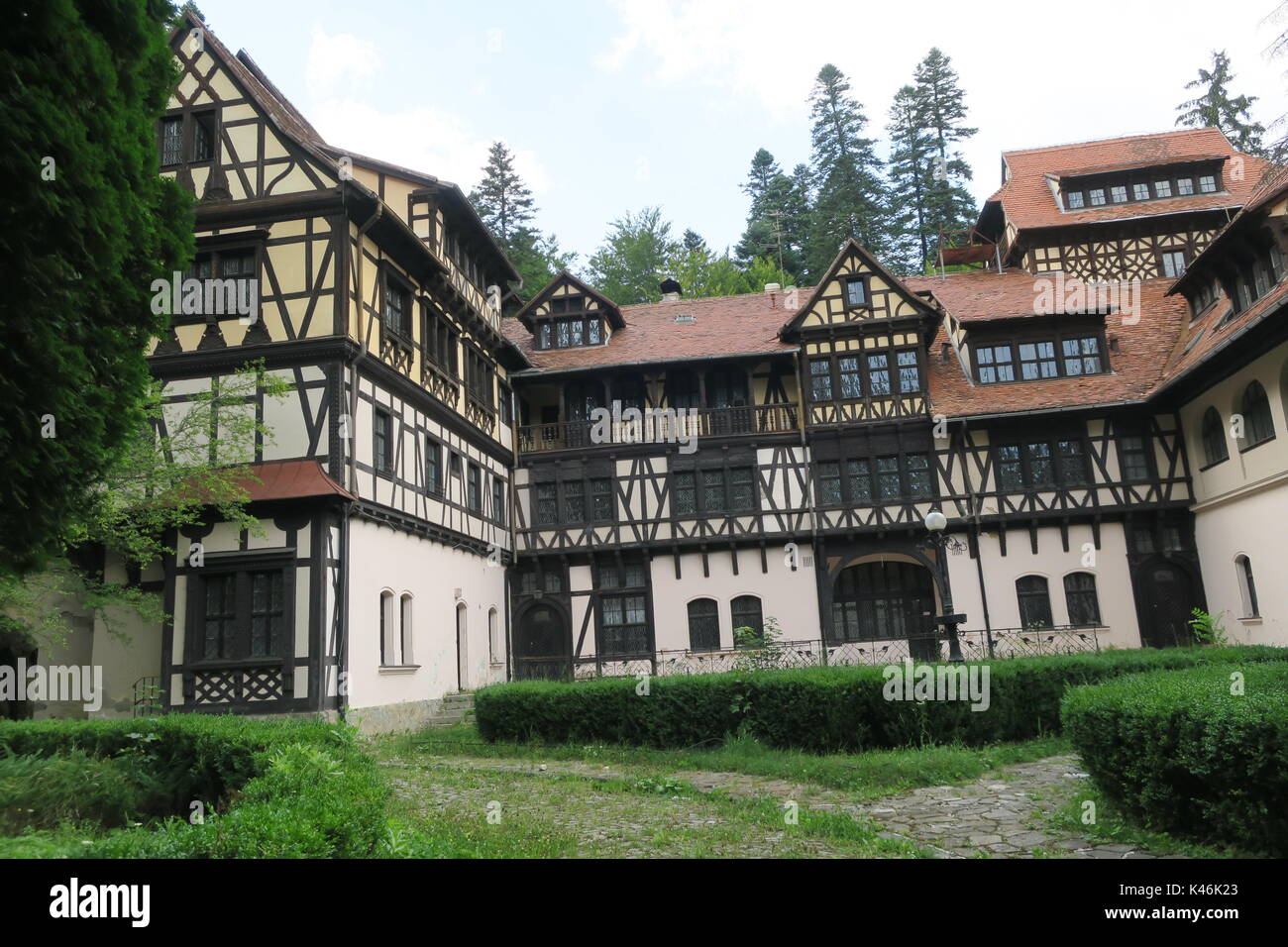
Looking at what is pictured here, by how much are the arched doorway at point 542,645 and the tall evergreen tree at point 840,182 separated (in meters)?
24.2

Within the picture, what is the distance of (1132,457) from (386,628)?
68.7 feet

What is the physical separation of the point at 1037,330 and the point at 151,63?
25416mm

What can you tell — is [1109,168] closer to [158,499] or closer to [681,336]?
[681,336]

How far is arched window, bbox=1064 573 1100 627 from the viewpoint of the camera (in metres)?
25.3

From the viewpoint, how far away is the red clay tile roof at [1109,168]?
30.8m

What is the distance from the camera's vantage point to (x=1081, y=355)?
27.1 m

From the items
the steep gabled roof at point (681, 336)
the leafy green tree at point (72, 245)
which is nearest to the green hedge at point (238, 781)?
the leafy green tree at point (72, 245)

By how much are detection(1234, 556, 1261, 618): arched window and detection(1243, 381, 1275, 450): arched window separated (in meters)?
3.12

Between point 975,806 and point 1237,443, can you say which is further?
point 1237,443

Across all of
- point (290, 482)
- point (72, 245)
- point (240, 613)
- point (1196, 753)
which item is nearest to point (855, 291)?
point (290, 482)

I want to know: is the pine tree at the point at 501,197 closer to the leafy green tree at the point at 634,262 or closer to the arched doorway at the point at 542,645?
the leafy green tree at the point at 634,262

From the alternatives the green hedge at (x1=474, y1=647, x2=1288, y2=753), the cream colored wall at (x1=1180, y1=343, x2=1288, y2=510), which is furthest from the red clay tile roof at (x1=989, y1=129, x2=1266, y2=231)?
the green hedge at (x1=474, y1=647, x2=1288, y2=753)
